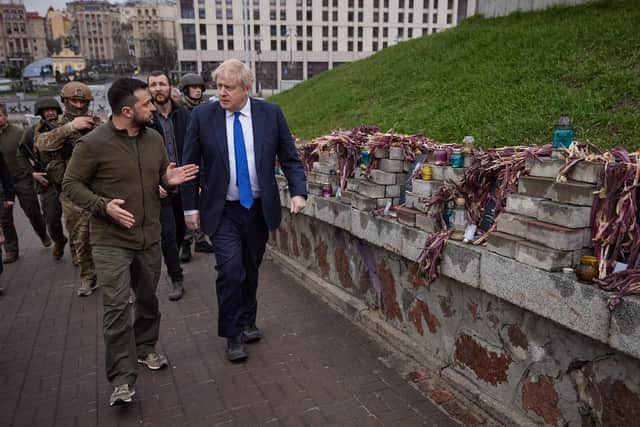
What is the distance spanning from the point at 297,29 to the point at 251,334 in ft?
292

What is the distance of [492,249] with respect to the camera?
3.05 meters

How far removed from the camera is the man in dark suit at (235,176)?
12.5 feet

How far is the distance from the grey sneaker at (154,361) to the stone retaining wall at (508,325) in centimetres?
180

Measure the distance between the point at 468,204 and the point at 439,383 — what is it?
1.27 metres

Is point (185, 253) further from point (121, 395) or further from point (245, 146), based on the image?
point (121, 395)

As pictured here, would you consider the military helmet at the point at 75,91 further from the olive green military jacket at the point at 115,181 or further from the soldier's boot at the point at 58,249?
the soldier's boot at the point at 58,249

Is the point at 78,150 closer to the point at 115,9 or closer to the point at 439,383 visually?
the point at 439,383

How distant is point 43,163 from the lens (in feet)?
21.7

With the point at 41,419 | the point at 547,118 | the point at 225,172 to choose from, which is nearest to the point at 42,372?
the point at 41,419

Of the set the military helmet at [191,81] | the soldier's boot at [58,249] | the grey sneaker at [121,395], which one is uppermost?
the military helmet at [191,81]

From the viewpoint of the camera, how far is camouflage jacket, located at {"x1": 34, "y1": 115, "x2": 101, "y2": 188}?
17.9ft

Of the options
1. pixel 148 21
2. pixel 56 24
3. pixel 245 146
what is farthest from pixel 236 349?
pixel 56 24

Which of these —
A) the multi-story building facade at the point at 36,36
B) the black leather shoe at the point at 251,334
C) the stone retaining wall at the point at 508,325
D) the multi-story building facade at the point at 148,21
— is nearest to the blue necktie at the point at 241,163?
the stone retaining wall at the point at 508,325

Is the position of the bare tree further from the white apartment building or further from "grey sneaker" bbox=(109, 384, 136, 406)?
"grey sneaker" bbox=(109, 384, 136, 406)
